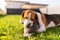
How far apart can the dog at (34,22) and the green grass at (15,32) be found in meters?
0.05

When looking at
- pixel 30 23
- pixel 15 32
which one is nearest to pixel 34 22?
pixel 30 23

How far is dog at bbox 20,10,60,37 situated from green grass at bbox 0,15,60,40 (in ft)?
0.16

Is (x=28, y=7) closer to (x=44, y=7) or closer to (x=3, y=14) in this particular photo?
(x=44, y=7)

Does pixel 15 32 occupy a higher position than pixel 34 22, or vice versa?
pixel 34 22

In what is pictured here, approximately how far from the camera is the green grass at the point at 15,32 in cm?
143

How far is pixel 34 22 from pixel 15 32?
210mm

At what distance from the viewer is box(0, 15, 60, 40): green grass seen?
1.43 metres

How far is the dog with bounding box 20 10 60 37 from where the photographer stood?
1457mm

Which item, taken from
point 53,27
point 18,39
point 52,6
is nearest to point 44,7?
point 52,6

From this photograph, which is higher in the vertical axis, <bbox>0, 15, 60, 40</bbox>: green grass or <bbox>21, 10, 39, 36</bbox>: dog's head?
<bbox>21, 10, 39, 36</bbox>: dog's head

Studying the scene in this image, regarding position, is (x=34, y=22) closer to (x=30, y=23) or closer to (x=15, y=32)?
(x=30, y=23)

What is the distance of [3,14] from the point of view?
1.93 m

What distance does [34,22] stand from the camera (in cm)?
148

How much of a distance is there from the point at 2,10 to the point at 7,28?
460 millimetres
